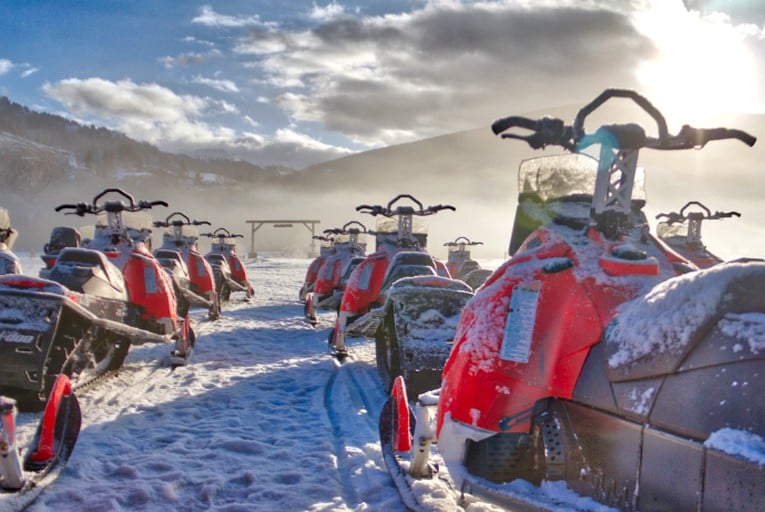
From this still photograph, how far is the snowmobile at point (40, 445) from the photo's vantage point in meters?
3.08

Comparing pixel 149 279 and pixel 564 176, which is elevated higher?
pixel 564 176

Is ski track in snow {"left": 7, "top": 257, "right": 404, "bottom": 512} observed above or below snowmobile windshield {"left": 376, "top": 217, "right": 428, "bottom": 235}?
below

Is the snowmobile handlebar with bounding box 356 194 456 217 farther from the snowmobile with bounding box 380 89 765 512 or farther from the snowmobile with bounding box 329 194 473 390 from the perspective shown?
the snowmobile with bounding box 380 89 765 512

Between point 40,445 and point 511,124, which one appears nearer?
point 511,124

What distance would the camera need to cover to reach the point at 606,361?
6.51 ft

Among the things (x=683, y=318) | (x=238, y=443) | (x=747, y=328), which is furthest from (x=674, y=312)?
(x=238, y=443)

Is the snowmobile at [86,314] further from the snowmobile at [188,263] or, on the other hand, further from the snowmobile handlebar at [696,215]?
the snowmobile handlebar at [696,215]

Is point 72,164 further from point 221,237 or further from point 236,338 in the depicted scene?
point 236,338

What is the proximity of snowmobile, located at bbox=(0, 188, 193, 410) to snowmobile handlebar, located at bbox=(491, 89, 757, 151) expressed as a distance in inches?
164

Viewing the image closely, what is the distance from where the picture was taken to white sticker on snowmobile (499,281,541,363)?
7.63 feet

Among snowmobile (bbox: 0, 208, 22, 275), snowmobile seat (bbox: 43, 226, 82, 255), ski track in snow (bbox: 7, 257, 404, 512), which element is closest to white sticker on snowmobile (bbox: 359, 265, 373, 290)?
ski track in snow (bbox: 7, 257, 404, 512)

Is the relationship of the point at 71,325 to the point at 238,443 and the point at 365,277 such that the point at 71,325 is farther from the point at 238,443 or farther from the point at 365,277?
the point at 365,277

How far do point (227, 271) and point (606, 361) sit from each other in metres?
16.4

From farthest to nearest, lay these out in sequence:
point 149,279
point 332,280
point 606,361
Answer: point 332,280
point 149,279
point 606,361
